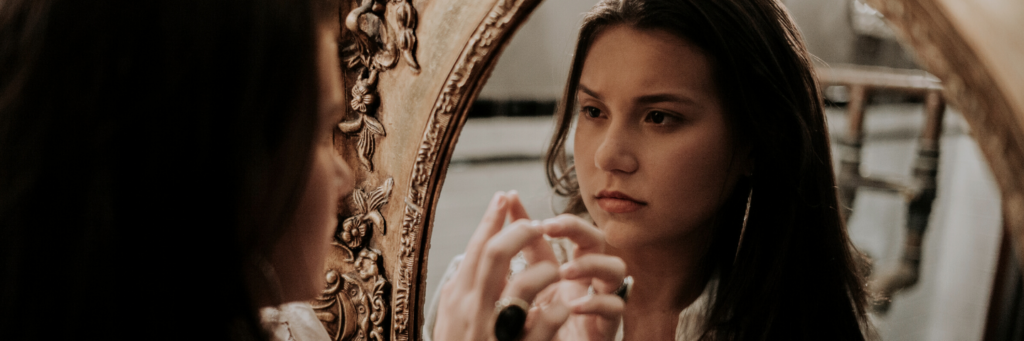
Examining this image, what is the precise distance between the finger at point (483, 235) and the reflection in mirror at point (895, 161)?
0.07 metres

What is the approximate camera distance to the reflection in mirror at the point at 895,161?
41cm

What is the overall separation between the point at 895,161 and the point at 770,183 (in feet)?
0.32

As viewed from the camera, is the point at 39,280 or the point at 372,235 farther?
the point at 372,235

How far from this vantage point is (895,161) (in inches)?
17.8

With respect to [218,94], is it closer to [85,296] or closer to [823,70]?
[85,296]

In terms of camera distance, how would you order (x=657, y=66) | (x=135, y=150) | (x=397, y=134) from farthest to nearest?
1. (x=397, y=134)
2. (x=657, y=66)
3. (x=135, y=150)

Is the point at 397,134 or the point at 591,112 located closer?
the point at 591,112

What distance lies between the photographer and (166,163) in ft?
1.20

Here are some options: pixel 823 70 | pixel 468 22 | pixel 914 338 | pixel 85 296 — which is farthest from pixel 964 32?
pixel 85 296

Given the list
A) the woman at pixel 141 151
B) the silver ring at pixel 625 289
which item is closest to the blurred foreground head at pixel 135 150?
the woman at pixel 141 151

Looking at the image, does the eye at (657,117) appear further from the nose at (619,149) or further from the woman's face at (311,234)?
the woman's face at (311,234)

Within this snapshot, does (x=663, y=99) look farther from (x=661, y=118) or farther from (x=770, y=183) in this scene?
(x=770, y=183)

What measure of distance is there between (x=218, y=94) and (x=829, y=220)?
47 centimetres

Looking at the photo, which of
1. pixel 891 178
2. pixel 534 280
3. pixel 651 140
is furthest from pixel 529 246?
pixel 891 178
